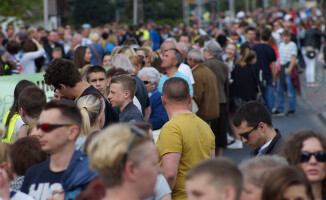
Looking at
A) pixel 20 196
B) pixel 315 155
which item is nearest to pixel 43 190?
pixel 20 196

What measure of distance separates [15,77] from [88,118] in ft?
18.3

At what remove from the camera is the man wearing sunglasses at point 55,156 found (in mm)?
4543

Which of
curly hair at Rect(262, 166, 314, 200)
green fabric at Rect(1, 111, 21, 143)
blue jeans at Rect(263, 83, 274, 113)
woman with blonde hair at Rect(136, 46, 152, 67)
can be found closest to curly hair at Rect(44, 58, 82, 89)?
green fabric at Rect(1, 111, 21, 143)

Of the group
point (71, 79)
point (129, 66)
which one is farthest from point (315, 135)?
point (129, 66)

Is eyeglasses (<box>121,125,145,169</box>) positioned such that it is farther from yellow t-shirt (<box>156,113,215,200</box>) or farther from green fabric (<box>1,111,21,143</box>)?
green fabric (<box>1,111,21,143</box>)

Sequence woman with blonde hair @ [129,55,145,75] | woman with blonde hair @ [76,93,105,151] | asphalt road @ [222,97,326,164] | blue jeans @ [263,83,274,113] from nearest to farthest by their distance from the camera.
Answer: woman with blonde hair @ [76,93,105,151] < woman with blonde hair @ [129,55,145,75] < asphalt road @ [222,97,326,164] < blue jeans @ [263,83,274,113]

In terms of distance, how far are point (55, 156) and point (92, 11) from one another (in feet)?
165

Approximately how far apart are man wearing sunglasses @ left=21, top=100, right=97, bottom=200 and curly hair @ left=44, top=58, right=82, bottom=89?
2.41 m

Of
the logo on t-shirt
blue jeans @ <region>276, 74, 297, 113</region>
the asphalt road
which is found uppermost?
the logo on t-shirt

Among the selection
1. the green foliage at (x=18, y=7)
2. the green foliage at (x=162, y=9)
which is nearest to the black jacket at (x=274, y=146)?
the green foliage at (x=18, y=7)

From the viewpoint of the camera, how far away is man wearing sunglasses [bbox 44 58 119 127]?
7.07 meters

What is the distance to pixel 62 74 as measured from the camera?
278 inches

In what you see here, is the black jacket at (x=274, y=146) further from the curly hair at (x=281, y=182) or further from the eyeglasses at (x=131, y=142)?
the eyeglasses at (x=131, y=142)

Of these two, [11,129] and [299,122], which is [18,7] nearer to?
[299,122]
